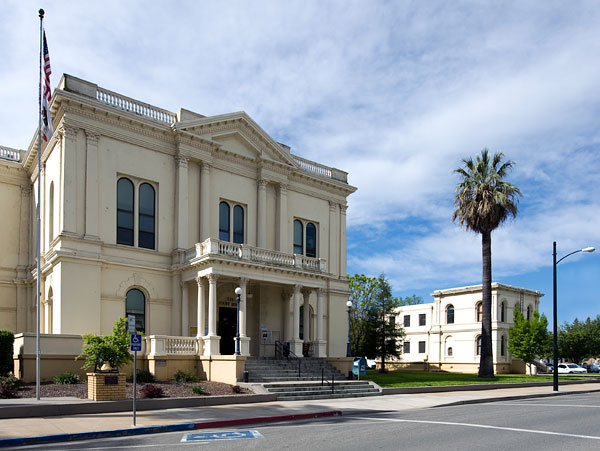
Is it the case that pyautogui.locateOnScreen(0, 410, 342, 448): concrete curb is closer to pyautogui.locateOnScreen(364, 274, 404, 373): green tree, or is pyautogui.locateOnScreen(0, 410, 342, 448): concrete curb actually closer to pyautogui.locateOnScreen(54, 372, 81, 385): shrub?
pyautogui.locateOnScreen(54, 372, 81, 385): shrub

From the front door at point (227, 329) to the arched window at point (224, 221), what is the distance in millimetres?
4054

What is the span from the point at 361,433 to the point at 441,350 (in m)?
52.5

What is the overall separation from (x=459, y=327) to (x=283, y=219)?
1329 inches

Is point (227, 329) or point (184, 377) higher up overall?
point (227, 329)

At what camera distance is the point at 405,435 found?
43.8 feet

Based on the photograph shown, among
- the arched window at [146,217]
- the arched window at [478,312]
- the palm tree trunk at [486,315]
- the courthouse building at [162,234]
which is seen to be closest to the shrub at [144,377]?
the courthouse building at [162,234]

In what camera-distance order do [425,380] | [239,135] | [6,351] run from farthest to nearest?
[239,135], [425,380], [6,351]

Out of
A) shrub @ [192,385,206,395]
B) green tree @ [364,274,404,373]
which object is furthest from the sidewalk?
green tree @ [364,274,404,373]

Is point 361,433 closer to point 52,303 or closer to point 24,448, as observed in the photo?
point 24,448

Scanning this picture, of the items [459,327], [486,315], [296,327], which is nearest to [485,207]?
[486,315]

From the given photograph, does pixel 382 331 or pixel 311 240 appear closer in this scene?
pixel 311 240

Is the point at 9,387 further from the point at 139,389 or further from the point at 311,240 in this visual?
the point at 311,240

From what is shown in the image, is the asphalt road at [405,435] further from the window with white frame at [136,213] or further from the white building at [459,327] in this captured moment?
the white building at [459,327]

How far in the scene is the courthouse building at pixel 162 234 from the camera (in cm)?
2686
